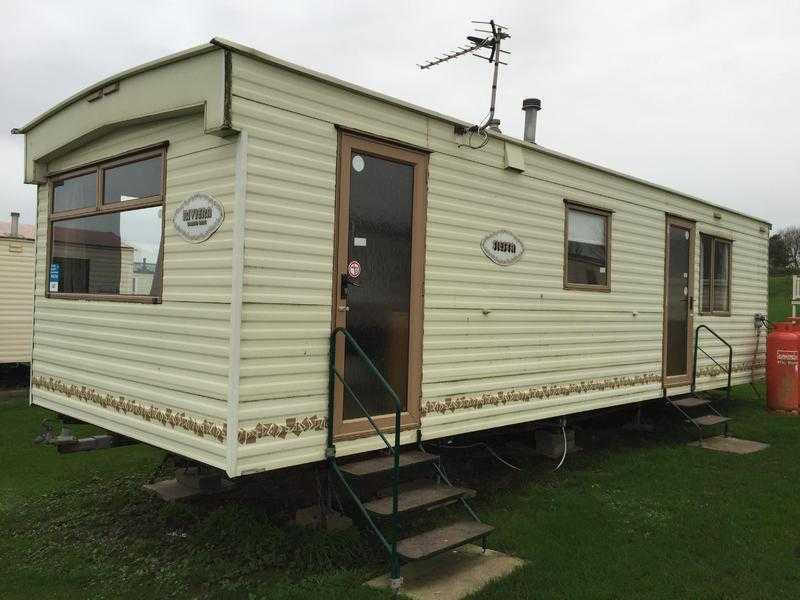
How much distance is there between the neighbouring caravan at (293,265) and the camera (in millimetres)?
3930

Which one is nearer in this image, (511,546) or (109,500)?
(511,546)

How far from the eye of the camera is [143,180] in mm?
4699

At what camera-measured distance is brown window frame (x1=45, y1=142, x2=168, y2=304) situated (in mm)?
4457

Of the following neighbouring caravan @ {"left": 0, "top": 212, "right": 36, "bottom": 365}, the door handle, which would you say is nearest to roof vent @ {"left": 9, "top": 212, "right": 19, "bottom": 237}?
neighbouring caravan @ {"left": 0, "top": 212, "right": 36, "bottom": 365}

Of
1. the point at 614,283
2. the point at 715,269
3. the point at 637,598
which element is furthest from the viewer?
the point at 715,269

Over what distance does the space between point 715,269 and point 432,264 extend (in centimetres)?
536

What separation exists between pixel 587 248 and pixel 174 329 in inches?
163

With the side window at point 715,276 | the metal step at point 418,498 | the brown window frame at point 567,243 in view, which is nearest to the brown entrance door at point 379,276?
the metal step at point 418,498

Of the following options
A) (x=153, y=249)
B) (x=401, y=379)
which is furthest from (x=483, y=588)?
(x=153, y=249)

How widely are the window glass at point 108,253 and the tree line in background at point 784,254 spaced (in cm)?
4110

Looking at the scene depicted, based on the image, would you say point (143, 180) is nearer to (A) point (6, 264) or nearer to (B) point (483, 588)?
(B) point (483, 588)

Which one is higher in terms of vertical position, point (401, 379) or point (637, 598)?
point (401, 379)

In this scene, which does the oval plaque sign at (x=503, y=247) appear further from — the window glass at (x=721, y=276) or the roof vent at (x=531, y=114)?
the window glass at (x=721, y=276)

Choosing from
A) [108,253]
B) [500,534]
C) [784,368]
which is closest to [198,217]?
[108,253]
